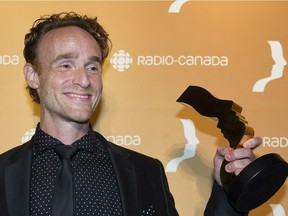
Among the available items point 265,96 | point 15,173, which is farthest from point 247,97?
point 15,173

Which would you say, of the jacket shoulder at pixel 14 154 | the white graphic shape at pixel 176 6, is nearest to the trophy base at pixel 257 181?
the jacket shoulder at pixel 14 154

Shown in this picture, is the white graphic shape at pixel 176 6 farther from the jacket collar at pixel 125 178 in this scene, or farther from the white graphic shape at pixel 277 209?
the white graphic shape at pixel 277 209

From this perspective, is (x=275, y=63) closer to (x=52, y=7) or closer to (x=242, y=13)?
(x=242, y=13)

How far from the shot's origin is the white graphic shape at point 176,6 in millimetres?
2230

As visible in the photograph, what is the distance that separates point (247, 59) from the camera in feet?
7.29

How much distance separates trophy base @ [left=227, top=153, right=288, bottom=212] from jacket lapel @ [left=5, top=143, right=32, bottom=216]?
654 millimetres

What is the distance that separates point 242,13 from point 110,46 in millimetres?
600

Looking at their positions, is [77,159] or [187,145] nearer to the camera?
[77,159]

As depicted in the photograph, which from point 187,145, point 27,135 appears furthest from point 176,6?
point 27,135

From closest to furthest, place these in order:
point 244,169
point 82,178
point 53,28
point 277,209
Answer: point 244,169
point 82,178
point 53,28
point 277,209

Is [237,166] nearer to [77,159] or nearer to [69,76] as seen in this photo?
[77,159]

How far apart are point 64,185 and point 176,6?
0.99m

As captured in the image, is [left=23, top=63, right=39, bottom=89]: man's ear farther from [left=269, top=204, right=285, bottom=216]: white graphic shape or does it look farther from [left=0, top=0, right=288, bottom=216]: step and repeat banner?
[left=269, top=204, right=285, bottom=216]: white graphic shape

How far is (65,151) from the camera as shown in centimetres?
173
